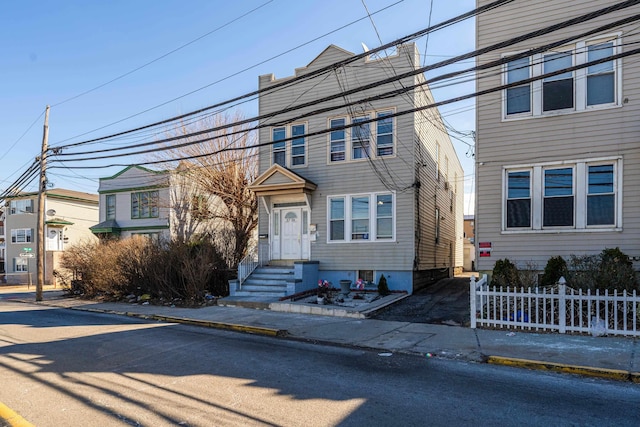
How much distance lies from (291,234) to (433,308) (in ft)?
22.0

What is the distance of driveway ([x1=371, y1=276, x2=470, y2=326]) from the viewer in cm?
1087

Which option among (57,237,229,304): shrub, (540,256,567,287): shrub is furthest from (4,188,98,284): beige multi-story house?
(540,256,567,287): shrub

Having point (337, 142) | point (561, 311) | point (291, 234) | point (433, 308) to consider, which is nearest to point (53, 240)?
point (291, 234)

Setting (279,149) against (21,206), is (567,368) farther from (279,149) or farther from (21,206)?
(21,206)

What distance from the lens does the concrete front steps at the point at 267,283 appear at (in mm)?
14820

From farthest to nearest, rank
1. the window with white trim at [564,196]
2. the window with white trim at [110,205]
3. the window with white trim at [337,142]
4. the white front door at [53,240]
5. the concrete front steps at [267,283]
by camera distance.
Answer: the white front door at [53,240]
the window with white trim at [110,205]
the window with white trim at [337,142]
the concrete front steps at [267,283]
the window with white trim at [564,196]

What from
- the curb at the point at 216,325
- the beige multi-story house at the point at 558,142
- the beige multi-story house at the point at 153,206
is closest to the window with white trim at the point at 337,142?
the beige multi-story house at the point at 558,142

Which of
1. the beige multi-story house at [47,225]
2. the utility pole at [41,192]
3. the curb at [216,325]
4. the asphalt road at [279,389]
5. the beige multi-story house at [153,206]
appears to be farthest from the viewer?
the beige multi-story house at [47,225]

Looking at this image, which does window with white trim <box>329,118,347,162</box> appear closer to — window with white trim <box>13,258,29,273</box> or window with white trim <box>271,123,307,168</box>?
window with white trim <box>271,123,307,168</box>

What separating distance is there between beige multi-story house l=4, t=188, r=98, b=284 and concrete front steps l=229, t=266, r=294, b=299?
23889 mm

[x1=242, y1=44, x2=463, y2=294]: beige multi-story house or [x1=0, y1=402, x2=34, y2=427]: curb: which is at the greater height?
[x1=242, y1=44, x2=463, y2=294]: beige multi-story house

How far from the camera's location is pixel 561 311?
28.8ft

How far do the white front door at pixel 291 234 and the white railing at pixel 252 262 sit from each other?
70 centimetres

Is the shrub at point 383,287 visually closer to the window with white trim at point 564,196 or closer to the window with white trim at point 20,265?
the window with white trim at point 564,196
